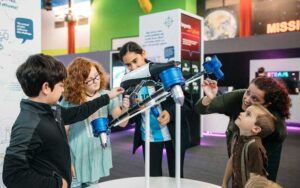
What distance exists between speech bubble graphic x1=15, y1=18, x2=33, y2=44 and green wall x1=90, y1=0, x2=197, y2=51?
23.8 feet

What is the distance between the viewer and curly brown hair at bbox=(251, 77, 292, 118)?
1496 mm

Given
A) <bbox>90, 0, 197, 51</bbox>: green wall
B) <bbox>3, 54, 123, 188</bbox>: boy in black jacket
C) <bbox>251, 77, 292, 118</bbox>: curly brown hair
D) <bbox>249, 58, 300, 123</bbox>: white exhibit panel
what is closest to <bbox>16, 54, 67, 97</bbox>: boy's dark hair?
<bbox>3, 54, 123, 188</bbox>: boy in black jacket

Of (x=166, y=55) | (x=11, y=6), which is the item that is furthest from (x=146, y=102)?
(x=166, y=55)

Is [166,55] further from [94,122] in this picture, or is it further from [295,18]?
[295,18]

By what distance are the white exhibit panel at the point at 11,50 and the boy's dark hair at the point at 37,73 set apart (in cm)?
113

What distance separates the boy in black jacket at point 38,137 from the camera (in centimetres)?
102

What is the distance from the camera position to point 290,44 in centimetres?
658

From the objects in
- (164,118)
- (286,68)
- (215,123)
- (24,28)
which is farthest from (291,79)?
(24,28)

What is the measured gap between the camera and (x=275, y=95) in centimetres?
149

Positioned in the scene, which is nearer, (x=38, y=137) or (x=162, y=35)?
(x=38, y=137)

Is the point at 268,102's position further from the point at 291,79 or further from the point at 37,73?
the point at 291,79

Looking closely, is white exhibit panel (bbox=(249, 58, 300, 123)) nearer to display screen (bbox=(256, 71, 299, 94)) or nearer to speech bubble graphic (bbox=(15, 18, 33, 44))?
display screen (bbox=(256, 71, 299, 94))

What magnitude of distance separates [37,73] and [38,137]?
23 cm

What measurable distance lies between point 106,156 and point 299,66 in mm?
6901
